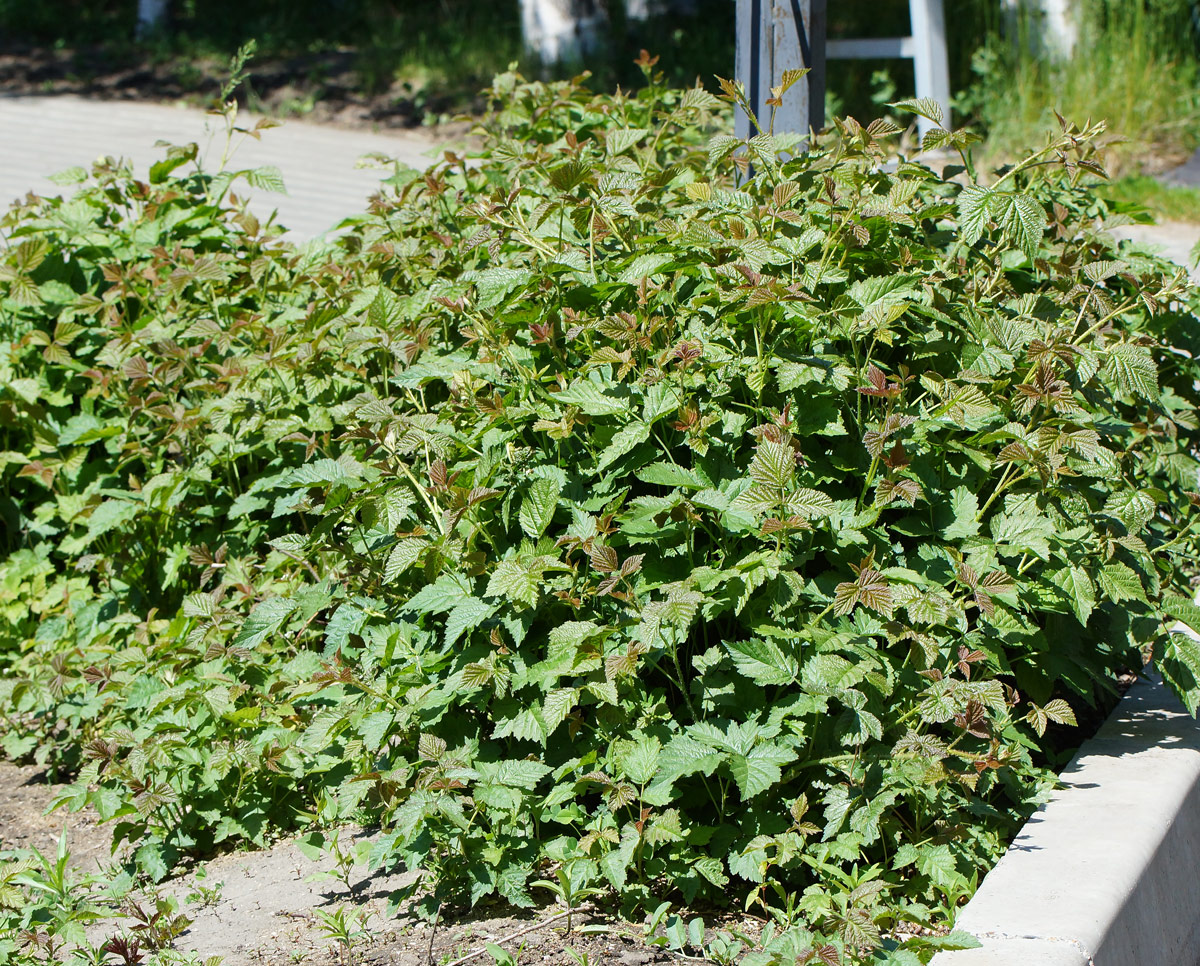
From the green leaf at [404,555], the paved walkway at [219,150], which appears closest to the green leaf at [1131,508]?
the green leaf at [404,555]

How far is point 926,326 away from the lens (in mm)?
2807

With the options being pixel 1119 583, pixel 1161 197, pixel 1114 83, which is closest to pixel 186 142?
pixel 1114 83

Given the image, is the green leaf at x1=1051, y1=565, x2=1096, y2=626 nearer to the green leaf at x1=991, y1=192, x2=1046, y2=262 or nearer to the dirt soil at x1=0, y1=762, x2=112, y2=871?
the green leaf at x1=991, y1=192, x2=1046, y2=262

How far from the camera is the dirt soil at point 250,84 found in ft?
47.3

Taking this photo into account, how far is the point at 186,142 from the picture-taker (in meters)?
12.0

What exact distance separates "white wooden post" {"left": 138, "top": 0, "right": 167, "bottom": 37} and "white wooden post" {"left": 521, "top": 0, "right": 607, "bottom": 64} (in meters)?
6.98

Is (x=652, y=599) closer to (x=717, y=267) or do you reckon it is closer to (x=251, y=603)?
(x=717, y=267)

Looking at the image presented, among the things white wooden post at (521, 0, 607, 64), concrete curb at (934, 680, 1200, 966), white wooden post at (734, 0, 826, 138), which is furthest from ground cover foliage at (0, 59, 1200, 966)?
white wooden post at (521, 0, 607, 64)

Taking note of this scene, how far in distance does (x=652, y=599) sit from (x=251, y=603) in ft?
4.16

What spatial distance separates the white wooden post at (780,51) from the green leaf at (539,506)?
5.92 ft

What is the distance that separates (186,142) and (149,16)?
8024mm

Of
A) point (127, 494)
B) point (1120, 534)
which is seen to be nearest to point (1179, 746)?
point (1120, 534)

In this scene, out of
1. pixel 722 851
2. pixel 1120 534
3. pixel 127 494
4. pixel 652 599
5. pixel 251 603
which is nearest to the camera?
pixel 722 851

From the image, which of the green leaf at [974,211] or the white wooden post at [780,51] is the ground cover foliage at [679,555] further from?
the white wooden post at [780,51]
